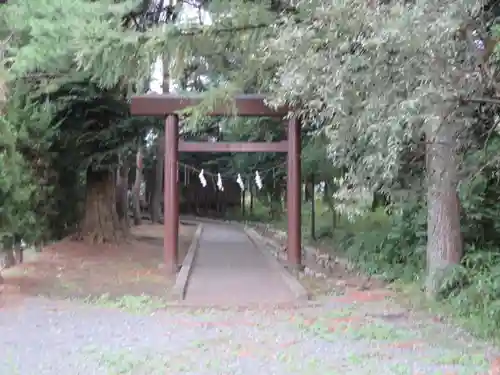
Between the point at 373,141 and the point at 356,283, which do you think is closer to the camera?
the point at 373,141

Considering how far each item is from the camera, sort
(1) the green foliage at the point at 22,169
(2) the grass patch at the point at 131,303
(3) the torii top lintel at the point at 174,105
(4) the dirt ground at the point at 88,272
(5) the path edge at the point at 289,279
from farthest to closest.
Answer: (3) the torii top lintel at the point at 174,105 → (4) the dirt ground at the point at 88,272 → (5) the path edge at the point at 289,279 → (1) the green foliage at the point at 22,169 → (2) the grass patch at the point at 131,303

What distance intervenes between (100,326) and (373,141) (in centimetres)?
387

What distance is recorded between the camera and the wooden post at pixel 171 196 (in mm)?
13055

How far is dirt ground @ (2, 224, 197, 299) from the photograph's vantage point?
1039 cm

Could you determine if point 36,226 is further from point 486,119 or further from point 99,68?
point 486,119

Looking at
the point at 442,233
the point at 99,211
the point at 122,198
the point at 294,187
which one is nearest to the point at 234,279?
the point at 294,187

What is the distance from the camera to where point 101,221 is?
16.8 metres

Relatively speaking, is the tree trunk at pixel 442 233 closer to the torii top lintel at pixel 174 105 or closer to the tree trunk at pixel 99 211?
the torii top lintel at pixel 174 105

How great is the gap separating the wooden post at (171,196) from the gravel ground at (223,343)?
14.0 feet

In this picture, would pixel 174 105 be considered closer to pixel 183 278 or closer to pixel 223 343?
pixel 183 278

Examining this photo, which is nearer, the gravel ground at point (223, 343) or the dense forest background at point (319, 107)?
the gravel ground at point (223, 343)

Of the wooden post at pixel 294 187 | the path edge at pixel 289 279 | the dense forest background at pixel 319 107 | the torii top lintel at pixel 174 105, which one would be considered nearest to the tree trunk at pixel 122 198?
the dense forest background at pixel 319 107

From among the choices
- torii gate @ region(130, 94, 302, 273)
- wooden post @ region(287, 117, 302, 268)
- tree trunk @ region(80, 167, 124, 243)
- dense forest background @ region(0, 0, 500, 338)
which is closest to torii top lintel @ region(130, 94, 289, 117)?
torii gate @ region(130, 94, 302, 273)

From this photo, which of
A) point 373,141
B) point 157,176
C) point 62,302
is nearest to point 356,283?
point 62,302
